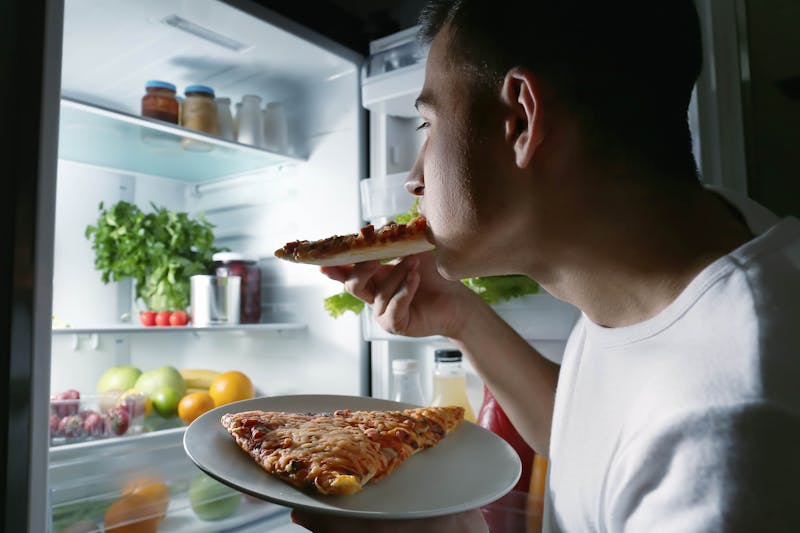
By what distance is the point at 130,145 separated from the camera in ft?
5.04

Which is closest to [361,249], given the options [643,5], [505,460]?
[505,460]

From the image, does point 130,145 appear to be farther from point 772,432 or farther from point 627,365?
point 772,432

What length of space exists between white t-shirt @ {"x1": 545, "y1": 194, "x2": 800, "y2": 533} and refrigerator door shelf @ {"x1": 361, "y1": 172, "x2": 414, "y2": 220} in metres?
0.72

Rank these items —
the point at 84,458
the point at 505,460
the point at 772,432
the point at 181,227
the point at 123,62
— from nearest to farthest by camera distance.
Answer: the point at 772,432 → the point at 505,460 → the point at 84,458 → the point at 123,62 → the point at 181,227

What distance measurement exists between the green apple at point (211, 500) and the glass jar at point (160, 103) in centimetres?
87

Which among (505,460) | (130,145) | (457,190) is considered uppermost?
(130,145)

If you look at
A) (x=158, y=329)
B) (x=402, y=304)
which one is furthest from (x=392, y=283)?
(x=158, y=329)

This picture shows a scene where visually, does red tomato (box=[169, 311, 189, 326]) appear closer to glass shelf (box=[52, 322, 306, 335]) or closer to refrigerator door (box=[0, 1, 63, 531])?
glass shelf (box=[52, 322, 306, 335])

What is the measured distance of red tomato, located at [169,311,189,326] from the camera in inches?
62.1

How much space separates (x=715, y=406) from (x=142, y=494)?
40.7 inches

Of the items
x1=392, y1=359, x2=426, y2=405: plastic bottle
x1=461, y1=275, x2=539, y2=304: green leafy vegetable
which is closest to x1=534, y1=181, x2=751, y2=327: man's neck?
x1=461, y1=275, x2=539, y2=304: green leafy vegetable

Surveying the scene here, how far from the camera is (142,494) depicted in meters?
1.09

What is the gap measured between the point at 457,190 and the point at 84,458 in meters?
1.05

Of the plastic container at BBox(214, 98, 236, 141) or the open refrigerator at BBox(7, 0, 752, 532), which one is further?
the plastic container at BBox(214, 98, 236, 141)
